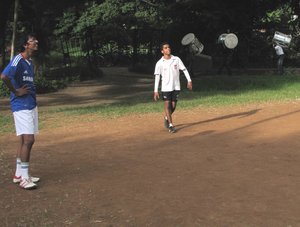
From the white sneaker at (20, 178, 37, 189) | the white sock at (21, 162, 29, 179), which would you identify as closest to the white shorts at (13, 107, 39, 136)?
the white sock at (21, 162, 29, 179)

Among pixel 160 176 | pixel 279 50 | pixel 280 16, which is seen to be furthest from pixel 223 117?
pixel 280 16

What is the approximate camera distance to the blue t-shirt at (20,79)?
253 inches

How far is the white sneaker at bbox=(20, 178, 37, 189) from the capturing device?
21.3ft

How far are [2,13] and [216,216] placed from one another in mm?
19359

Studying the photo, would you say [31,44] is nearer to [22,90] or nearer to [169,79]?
[22,90]

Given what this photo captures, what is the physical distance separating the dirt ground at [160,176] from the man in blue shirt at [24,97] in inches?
15.1

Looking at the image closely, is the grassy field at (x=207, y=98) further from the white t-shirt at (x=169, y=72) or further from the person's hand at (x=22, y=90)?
the person's hand at (x=22, y=90)

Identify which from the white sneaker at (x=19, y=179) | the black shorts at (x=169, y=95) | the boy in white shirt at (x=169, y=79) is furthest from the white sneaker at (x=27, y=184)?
the black shorts at (x=169, y=95)

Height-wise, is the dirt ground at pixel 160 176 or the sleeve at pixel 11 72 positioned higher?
the sleeve at pixel 11 72

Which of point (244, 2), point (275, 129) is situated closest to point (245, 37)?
point (244, 2)

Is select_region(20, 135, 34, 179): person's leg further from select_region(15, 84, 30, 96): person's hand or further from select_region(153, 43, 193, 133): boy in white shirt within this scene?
select_region(153, 43, 193, 133): boy in white shirt

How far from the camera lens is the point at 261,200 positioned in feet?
19.2

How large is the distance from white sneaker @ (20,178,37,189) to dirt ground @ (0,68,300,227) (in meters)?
0.06

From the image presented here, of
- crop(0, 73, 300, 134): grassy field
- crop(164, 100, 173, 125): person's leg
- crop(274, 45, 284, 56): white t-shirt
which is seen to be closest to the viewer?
crop(164, 100, 173, 125): person's leg
